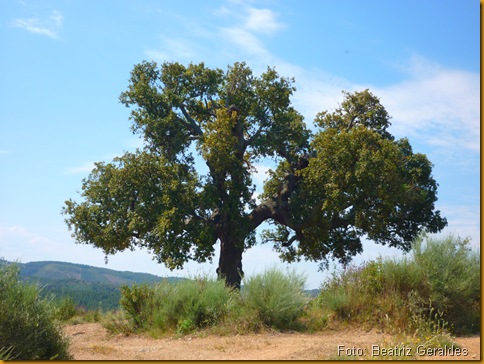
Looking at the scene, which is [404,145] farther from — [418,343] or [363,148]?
[418,343]

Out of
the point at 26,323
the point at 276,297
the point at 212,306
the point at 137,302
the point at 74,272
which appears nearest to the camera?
the point at 26,323

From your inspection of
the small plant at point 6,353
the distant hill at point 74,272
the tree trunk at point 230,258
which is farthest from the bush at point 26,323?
the distant hill at point 74,272

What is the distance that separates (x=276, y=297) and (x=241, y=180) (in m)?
10.9

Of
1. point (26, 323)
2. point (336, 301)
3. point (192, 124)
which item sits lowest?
point (26, 323)

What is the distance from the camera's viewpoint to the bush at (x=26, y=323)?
30.9ft

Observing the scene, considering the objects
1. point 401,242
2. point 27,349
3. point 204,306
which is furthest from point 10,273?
point 401,242

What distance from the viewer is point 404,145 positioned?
28.8 meters

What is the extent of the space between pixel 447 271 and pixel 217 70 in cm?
1645

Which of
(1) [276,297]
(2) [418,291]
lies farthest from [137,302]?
(2) [418,291]

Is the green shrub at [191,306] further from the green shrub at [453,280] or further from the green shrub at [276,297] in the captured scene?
the green shrub at [453,280]

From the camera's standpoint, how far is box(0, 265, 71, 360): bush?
30.9 feet

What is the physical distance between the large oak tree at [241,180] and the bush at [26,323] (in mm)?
11477

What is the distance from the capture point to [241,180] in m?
23.8

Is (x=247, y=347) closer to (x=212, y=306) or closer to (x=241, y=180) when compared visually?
(x=212, y=306)
